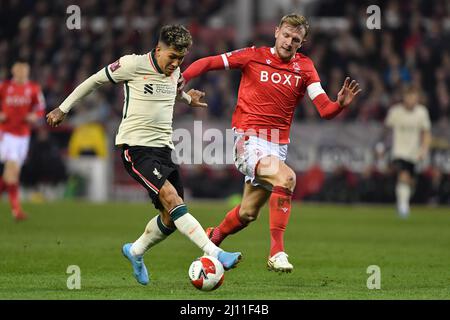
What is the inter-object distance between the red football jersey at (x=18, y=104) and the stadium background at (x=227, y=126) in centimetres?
153

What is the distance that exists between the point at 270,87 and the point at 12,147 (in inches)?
322

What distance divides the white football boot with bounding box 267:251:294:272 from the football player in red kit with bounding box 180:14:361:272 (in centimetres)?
72

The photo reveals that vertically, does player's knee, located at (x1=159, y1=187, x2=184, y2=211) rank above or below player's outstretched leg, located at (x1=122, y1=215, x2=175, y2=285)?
above

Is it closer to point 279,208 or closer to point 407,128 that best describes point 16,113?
point 407,128

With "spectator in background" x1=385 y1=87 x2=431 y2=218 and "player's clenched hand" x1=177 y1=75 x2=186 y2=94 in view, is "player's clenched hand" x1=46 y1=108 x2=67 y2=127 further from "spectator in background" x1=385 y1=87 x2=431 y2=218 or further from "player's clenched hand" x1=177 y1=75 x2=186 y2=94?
"spectator in background" x1=385 y1=87 x2=431 y2=218

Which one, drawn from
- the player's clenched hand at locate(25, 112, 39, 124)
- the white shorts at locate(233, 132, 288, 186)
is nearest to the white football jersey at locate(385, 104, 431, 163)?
the player's clenched hand at locate(25, 112, 39, 124)

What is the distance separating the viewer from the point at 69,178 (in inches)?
944

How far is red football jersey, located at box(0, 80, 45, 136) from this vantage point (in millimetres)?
17031

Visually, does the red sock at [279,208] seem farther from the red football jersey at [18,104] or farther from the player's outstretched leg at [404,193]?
the player's outstretched leg at [404,193]

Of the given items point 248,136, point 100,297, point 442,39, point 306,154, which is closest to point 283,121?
point 248,136

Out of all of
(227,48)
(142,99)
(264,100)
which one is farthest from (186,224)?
(227,48)

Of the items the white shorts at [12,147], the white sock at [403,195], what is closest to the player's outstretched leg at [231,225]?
the white shorts at [12,147]

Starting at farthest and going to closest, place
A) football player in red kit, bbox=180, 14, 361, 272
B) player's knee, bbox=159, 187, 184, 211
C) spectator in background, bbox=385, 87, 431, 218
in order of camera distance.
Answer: spectator in background, bbox=385, 87, 431, 218
football player in red kit, bbox=180, 14, 361, 272
player's knee, bbox=159, 187, 184, 211
